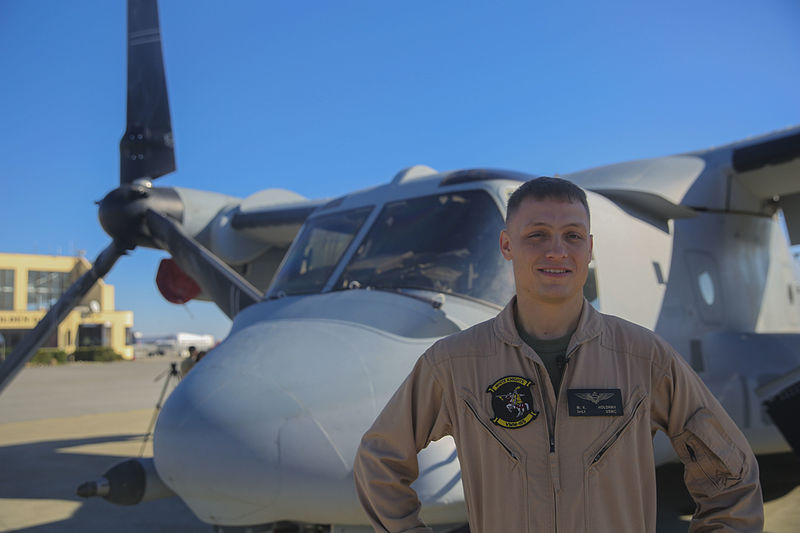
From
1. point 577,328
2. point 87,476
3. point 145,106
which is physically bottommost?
point 87,476

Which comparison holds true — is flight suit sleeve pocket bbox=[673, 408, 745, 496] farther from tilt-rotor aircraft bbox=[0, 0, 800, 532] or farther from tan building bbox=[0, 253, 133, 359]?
tan building bbox=[0, 253, 133, 359]

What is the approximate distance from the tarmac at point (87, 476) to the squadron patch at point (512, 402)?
4112mm

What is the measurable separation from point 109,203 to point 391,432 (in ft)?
23.2

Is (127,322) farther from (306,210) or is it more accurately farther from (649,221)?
(649,221)

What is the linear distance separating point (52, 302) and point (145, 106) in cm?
4474

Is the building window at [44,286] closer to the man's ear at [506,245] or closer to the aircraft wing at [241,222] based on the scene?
the aircraft wing at [241,222]

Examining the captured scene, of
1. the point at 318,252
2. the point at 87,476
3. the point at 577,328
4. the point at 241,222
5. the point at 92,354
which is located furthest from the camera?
the point at 92,354

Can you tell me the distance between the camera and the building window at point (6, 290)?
46.9m

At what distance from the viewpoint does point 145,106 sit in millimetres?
8117

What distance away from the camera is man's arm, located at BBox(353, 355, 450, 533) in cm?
153

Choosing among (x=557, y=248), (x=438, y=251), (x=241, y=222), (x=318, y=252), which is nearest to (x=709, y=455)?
(x=557, y=248)

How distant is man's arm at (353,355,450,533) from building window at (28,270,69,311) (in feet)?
176

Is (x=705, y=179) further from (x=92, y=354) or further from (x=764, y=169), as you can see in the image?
(x=92, y=354)

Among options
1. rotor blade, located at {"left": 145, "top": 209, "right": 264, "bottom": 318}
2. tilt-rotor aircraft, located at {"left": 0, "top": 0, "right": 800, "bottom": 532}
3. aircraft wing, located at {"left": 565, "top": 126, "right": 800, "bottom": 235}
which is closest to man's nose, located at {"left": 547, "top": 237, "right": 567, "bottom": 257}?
tilt-rotor aircraft, located at {"left": 0, "top": 0, "right": 800, "bottom": 532}
